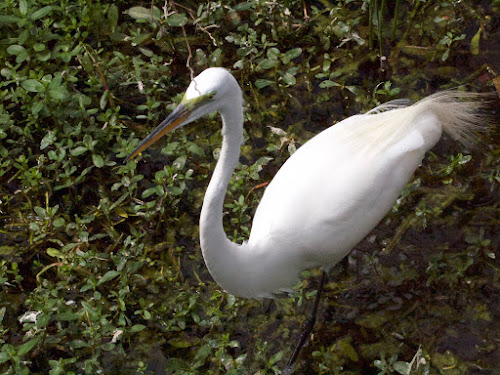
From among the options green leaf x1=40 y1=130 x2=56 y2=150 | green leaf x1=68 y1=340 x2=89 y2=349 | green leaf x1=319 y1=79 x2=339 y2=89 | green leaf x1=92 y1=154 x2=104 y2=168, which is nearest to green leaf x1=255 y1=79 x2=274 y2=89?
green leaf x1=319 y1=79 x2=339 y2=89

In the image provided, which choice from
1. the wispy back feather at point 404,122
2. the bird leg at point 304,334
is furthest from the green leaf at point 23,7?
the bird leg at point 304,334

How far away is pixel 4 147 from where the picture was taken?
290cm

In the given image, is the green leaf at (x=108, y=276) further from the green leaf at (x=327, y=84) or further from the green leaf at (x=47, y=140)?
the green leaf at (x=327, y=84)

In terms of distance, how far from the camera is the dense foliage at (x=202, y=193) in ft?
7.61

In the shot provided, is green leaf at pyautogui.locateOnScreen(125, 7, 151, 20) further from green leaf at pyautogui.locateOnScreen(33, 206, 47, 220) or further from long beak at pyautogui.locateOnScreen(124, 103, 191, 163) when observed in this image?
long beak at pyautogui.locateOnScreen(124, 103, 191, 163)

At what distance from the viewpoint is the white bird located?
80.4 inches

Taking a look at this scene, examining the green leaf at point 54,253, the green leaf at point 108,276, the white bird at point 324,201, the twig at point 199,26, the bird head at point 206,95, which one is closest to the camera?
the bird head at point 206,95

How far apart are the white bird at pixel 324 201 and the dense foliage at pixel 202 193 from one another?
→ 12.3 inches

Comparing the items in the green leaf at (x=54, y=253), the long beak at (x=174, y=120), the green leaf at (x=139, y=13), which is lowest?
the green leaf at (x=54, y=253)

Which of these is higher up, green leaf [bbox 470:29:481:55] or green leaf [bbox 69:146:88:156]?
green leaf [bbox 69:146:88:156]

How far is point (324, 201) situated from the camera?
2062 millimetres

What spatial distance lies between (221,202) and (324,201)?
0.41 metres

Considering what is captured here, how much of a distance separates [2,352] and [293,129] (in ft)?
5.34

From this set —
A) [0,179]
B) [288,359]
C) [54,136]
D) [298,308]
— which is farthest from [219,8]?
[288,359]
